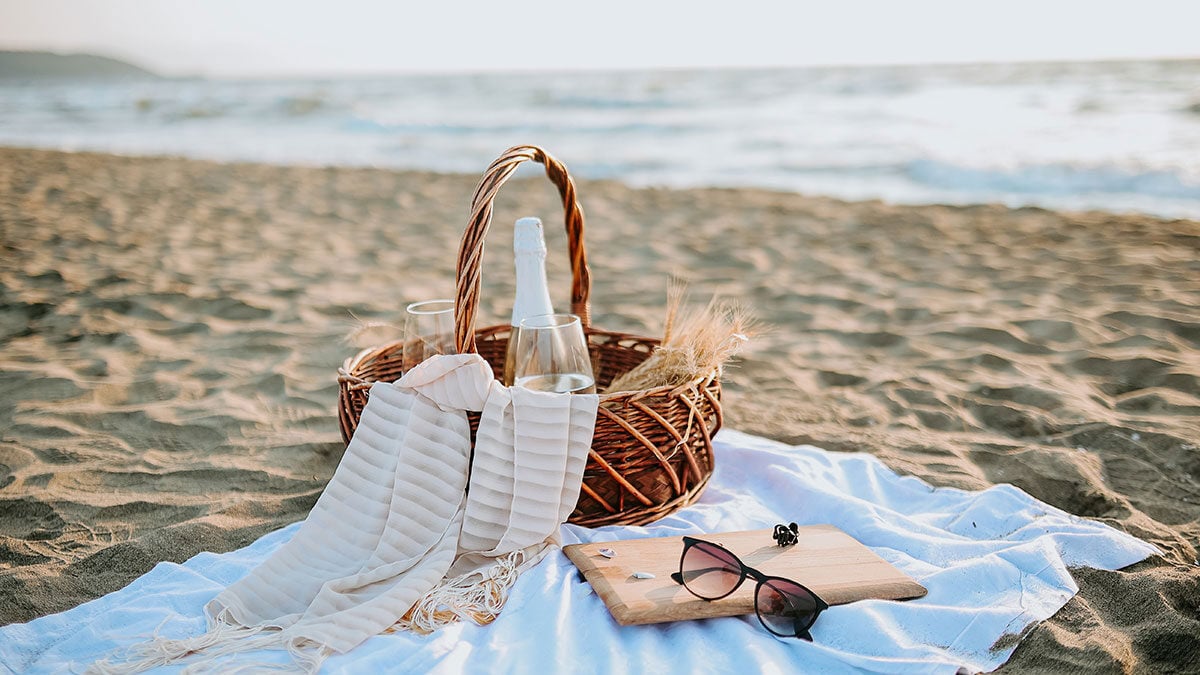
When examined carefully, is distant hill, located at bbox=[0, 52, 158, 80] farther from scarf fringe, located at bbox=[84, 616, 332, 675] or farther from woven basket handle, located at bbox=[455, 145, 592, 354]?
scarf fringe, located at bbox=[84, 616, 332, 675]

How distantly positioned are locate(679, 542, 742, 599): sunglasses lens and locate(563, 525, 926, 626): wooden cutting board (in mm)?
19

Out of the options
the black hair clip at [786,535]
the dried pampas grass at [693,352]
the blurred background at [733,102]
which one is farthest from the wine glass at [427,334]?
the blurred background at [733,102]

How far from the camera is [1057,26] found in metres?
18.8

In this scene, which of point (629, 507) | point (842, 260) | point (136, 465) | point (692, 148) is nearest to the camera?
point (629, 507)

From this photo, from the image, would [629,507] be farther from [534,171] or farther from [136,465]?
[534,171]

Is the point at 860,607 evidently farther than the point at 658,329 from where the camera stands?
No

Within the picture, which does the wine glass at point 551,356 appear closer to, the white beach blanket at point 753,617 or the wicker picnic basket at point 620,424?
the wicker picnic basket at point 620,424

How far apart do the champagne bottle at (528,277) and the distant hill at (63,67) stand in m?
42.8

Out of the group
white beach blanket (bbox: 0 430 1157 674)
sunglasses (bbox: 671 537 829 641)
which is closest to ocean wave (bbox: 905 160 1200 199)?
white beach blanket (bbox: 0 430 1157 674)

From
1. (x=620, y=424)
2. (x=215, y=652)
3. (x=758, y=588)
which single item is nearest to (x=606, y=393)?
(x=620, y=424)

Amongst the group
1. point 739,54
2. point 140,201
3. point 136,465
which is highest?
point 739,54

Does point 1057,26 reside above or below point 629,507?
above

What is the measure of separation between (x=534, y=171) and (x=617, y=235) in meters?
4.27

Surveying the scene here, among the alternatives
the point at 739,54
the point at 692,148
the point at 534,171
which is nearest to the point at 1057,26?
A: the point at 739,54
